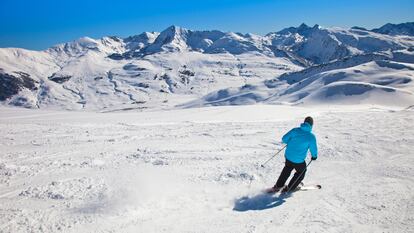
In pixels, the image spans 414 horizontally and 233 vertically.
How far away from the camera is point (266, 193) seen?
358 inches

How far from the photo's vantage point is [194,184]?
32.6 feet

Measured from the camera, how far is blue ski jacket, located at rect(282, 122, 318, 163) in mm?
9055

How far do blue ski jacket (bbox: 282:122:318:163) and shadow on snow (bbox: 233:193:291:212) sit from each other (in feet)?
3.45

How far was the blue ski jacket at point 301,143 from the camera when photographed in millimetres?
9055

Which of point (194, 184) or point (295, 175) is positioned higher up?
point (295, 175)

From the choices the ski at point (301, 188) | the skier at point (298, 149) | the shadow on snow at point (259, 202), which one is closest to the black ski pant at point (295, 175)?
the skier at point (298, 149)

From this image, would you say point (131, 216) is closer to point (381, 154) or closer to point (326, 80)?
point (381, 154)

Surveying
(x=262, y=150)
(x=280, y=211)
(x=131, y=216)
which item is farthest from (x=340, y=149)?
(x=131, y=216)

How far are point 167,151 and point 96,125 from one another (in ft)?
32.4

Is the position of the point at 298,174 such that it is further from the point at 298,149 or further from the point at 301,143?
the point at 301,143

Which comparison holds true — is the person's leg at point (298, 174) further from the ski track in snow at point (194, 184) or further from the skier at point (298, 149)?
the ski track in snow at point (194, 184)

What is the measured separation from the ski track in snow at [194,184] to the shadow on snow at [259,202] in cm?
3

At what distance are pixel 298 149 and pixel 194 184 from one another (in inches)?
121

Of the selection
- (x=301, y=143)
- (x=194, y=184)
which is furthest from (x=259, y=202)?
(x=194, y=184)
